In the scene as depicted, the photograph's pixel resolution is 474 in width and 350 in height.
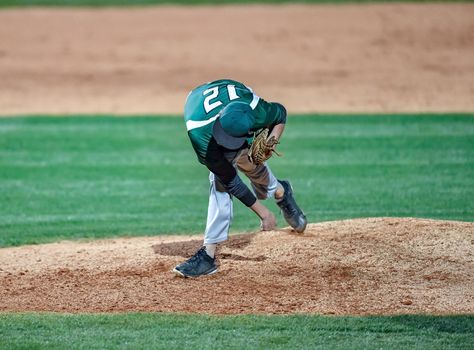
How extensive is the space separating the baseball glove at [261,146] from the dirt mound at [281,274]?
98cm

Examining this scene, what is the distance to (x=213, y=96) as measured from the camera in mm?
8539

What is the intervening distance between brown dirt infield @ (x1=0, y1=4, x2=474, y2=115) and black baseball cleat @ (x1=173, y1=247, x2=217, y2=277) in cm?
994

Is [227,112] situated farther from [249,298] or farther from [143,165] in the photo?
[143,165]

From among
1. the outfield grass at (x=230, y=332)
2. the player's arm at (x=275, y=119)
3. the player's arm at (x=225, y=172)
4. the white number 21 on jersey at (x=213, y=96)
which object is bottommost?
the outfield grass at (x=230, y=332)

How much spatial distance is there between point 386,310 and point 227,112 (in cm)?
198

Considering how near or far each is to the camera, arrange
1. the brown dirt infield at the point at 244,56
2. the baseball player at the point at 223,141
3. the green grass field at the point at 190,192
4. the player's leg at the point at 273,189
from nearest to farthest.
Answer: the green grass field at the point at 190,192 < the baseball player at the point at 223,141 < the player's leg at the point at 273,189 < the brown dirt infield at the point at 244,56

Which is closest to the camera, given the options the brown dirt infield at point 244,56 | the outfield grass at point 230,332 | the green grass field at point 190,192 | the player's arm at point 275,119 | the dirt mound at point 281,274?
the outfield grass at point 230,332

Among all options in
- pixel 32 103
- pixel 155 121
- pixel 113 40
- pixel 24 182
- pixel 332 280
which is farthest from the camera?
pixel 113 40

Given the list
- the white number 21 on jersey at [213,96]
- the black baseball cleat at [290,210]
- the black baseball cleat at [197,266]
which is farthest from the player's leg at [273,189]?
the black baseball cleat at [197,266]

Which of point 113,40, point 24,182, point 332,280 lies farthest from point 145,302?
point 113,40

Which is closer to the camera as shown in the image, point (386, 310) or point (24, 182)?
point (386, 310)

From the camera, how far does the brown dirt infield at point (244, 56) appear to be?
64.1 feet

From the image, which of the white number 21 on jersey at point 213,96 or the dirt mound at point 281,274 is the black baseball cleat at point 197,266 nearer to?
the dirt mound at point 281,274

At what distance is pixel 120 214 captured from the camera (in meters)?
12.0
